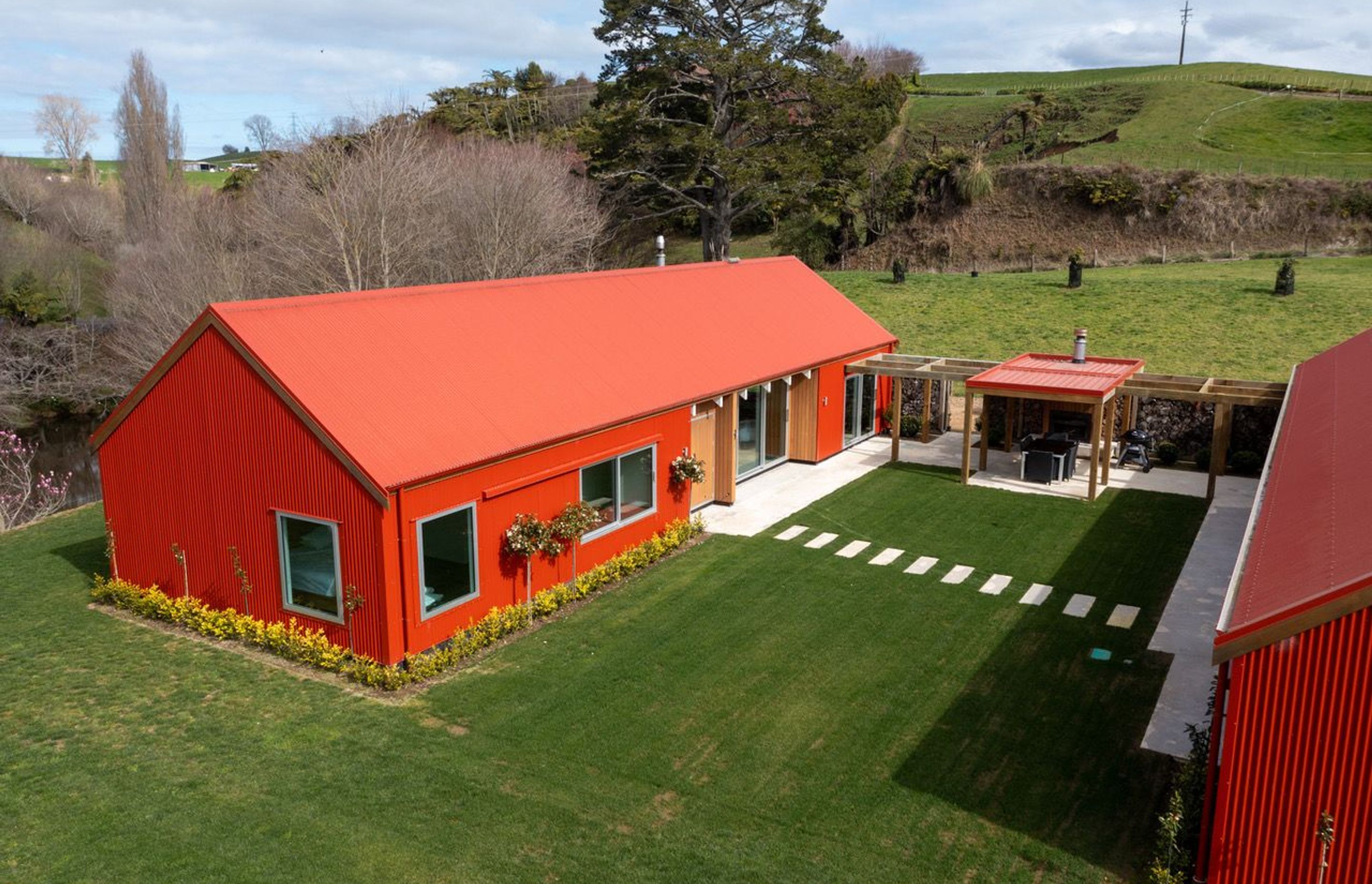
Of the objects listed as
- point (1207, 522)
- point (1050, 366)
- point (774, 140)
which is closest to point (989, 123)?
point (774, 140)

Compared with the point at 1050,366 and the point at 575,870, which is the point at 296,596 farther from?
the point at 1050,366

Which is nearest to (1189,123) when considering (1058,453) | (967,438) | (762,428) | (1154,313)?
(1154,313)

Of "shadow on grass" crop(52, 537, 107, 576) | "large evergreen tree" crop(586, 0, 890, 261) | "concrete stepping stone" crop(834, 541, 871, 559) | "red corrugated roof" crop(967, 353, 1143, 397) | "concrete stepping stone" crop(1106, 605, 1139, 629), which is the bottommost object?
"shadow on grass" crop(52, 537, 107, 576)

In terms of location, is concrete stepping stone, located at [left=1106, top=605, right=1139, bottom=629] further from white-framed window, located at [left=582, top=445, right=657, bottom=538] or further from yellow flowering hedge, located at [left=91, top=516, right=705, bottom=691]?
white-framed window, located at [left=582, top=445, right=657, bottom=538]

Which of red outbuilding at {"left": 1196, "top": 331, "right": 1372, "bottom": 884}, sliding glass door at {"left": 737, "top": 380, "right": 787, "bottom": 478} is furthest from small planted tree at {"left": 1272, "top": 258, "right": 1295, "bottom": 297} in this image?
red outbuilding at {"left": 1196, "top": 331, "right": 1372, "bottom": 884}

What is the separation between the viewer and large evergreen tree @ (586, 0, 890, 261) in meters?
38.8

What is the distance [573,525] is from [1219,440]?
13448 mm

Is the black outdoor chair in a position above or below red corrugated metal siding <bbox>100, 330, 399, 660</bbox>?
below

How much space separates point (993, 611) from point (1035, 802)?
4.86 m

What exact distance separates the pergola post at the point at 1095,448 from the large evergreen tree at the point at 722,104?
2250cm

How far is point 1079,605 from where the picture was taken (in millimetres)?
14211

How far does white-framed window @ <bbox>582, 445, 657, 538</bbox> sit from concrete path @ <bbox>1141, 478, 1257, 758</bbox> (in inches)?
309

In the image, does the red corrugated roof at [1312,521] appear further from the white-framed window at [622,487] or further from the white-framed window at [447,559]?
the white-framed window at [622,487]

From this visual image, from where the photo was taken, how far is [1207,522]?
703 inches
